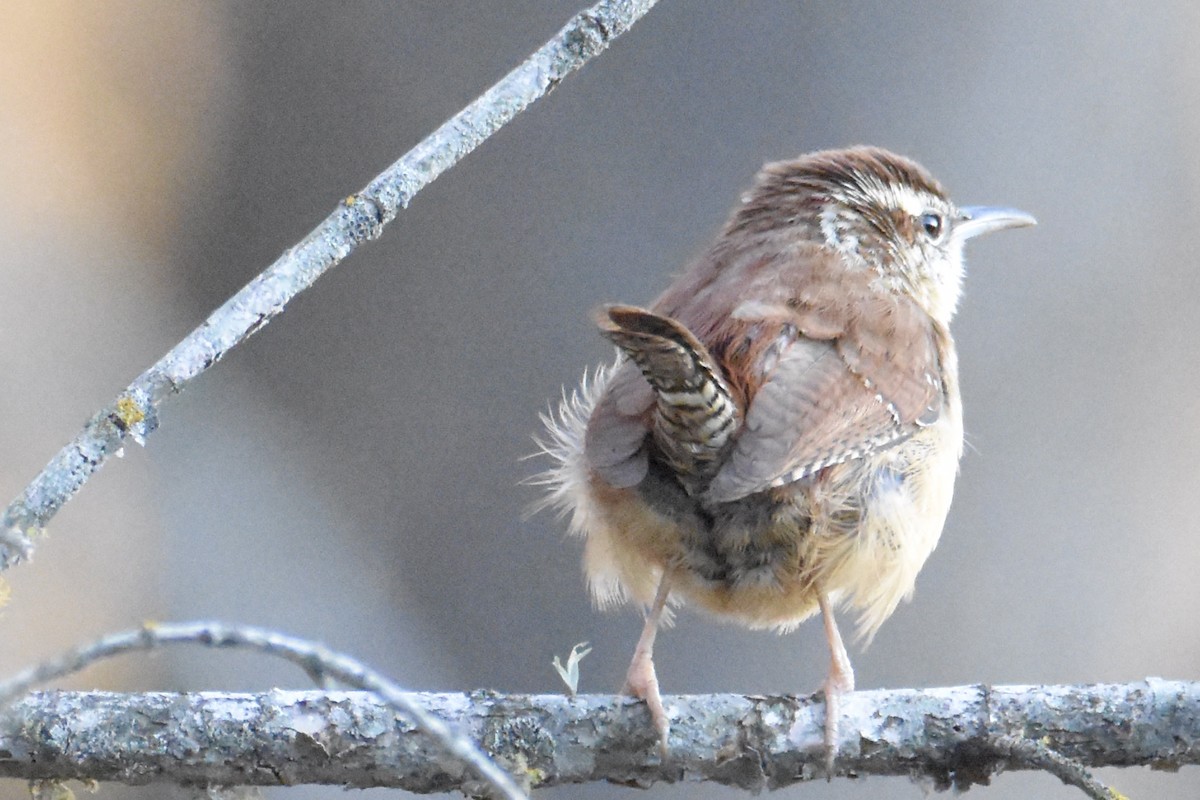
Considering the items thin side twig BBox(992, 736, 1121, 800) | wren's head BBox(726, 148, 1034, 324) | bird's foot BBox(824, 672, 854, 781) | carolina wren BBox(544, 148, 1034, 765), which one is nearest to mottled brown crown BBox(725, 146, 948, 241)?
wren's head BBox(726, 148, 1034, 324)

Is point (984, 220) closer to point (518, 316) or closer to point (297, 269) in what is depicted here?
point (518, 316)

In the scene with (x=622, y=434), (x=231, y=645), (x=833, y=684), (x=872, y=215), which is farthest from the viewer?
(x=872, y=215)

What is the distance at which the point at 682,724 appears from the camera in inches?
121

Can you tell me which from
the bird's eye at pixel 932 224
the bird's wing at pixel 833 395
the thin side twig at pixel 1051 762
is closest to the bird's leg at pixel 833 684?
the thin side twig at pixel 1051 762

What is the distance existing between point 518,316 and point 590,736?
2277mm

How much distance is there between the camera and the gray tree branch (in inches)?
111

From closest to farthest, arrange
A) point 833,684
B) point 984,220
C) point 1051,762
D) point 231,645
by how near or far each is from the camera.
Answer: point 231,645 → point 1051,762 → point 833,684 → point 984,220

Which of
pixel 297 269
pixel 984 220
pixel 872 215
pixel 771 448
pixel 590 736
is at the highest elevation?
pixel 984 220

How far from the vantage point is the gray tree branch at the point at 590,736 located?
2816 millimetres

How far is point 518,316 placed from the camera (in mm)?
5020

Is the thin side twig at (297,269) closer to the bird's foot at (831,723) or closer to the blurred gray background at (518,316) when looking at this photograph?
the bird's foot at (831,723)

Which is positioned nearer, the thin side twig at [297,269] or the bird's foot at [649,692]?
the thin side twig at [297,269]

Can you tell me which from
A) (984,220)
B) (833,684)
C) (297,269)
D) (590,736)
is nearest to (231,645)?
(297,269)

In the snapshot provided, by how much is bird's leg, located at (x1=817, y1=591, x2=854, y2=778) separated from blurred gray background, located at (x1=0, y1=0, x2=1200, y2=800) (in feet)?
4.65
